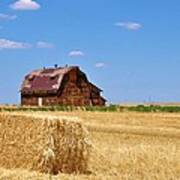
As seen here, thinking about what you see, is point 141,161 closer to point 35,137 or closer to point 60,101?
point 35,137

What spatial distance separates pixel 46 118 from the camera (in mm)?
10242

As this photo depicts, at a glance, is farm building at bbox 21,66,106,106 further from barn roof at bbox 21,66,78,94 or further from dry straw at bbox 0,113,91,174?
dry straw at bbox 0,113,91,174

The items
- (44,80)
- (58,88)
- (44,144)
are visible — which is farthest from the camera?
(44,80)

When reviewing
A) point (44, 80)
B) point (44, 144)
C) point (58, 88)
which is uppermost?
point (44, 80)

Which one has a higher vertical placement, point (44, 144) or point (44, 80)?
point (44, 80)

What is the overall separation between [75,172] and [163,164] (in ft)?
5.39

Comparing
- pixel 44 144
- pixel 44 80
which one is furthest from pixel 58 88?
pixel 44 144

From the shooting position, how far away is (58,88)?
6097 centimetres

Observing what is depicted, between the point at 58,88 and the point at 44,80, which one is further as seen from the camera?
the point at 44,80

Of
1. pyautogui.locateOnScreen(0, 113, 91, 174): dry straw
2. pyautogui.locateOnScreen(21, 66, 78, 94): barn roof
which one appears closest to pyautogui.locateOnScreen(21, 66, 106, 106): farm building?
pyautogui.locateOnScreen(21, 66, 78, 94): barn roof

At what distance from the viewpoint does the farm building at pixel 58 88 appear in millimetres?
61562

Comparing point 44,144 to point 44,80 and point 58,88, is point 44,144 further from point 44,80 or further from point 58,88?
point 44,80

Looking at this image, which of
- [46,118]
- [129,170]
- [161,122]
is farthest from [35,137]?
[161,122]

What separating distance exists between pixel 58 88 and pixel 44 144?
51.0 metres
